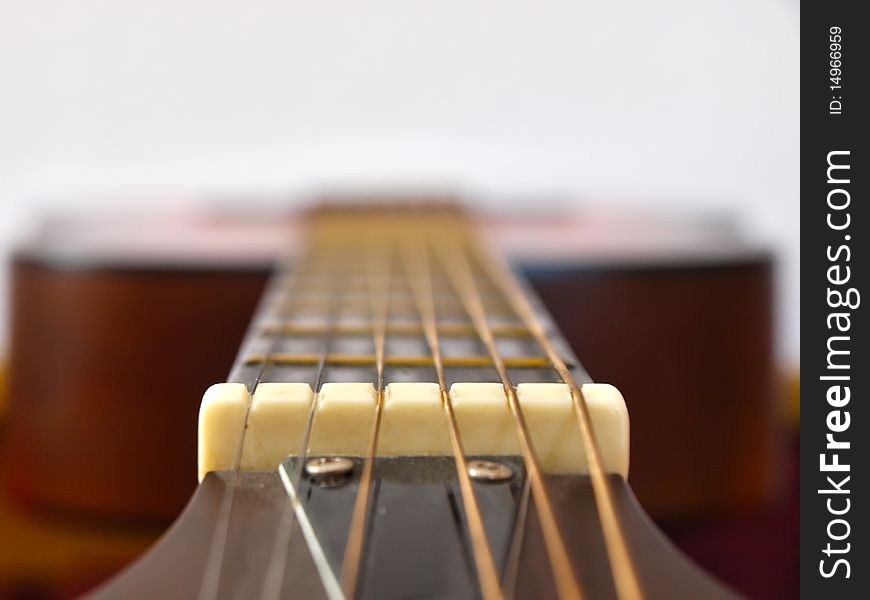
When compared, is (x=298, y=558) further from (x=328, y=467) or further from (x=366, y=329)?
(x=366, y=329)

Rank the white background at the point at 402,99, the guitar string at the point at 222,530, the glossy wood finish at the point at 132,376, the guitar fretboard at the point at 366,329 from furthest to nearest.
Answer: the white background at the point at 402,99 → the glossy wood finish at the point at 132,376 → the guitar fretboard at the point at 366,329 → the guitar string at the point at 222,530

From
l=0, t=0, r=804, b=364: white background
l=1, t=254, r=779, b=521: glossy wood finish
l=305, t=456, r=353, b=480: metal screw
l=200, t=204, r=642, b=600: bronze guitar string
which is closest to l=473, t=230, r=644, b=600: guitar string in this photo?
l=200, t=204, r=642, b=600: bronze guitar string

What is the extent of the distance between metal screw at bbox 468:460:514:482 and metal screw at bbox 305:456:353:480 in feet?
0.17

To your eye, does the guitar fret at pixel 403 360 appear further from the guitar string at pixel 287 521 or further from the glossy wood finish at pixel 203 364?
the glossy wood finish at pixel 203 364

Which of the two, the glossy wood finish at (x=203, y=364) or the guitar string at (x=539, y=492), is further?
the glossy wood finish at (x=203, y=364)

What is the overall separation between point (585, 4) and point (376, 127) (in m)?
0.45

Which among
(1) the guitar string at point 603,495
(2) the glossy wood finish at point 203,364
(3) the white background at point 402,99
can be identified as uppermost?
(3) the white background at point 402,99

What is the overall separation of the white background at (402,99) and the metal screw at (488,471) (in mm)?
1399

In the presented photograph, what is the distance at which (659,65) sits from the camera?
1.71 m

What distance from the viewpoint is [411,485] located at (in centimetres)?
38

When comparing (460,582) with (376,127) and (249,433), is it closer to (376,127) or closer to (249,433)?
(249,433)

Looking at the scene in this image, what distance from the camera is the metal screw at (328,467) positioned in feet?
1.25

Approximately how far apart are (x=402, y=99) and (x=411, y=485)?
56.8 inches

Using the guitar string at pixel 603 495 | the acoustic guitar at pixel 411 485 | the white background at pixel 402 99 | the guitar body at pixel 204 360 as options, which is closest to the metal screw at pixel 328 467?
the acoustic guitar at pixel 411 485
